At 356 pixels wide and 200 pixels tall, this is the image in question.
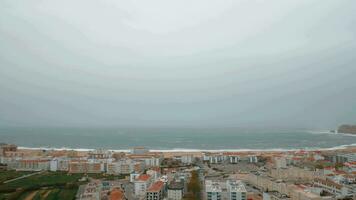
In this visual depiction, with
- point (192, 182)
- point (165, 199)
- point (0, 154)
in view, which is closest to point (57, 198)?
point (165, 199)

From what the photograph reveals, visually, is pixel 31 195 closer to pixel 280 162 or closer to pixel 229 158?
pixel 280 162

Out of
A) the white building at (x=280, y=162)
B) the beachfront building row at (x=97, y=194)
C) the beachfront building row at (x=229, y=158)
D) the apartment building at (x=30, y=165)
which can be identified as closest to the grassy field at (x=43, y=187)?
the beachfront building row at (x=97, y=194)

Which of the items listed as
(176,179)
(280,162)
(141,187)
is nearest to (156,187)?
(141,187)

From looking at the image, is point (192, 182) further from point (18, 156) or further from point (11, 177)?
point (18, 156)

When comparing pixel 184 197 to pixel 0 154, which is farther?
pixel 0 154

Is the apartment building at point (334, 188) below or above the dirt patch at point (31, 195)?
above

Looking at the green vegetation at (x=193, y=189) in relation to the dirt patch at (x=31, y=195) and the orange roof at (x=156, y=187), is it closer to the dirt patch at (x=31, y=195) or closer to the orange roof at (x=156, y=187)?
the orange roof at (x=156, y=187)

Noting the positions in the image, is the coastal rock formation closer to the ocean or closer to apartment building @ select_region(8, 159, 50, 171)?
the ocean
